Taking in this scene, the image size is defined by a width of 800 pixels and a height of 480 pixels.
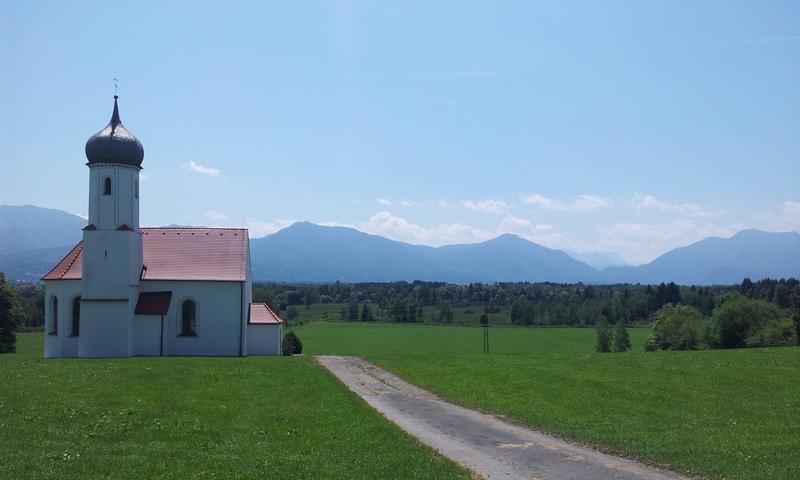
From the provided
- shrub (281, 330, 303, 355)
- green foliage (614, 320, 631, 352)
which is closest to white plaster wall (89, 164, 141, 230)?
shrub (281, 330, 303, 355)

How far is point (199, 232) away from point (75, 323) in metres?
10.1

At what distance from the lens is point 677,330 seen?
75750mm

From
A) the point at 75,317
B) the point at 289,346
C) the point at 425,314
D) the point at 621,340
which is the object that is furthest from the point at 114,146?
the point at 425,314

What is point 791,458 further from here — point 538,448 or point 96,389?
point 96,389

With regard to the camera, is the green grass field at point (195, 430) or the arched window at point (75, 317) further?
the arched window at point (75, 317)

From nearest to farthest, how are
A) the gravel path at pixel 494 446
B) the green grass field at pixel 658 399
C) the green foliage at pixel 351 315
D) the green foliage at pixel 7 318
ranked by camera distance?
the gravel path at pixel 494 446
the green grass field at pixel 658 399
the green foliage at pixel 7 318
the green foliage at pixel 351 315

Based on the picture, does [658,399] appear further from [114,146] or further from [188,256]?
[114,146]

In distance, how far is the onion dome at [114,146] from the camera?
4297cm

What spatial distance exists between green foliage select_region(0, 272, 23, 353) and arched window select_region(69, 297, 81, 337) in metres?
16.5

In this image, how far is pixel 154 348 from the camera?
43.7 metres

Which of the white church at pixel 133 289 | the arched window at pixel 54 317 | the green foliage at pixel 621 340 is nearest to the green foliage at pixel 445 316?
the green foliage at pixel 621 340

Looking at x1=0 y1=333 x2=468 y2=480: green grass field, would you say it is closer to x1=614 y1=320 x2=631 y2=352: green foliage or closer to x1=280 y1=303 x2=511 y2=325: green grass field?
x1=614 y1=320 x2=631 y2=352: green foliage

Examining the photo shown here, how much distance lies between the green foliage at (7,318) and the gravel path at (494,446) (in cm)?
4364

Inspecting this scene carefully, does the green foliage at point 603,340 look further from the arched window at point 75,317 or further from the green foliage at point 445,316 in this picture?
the arched window at point 75,317
